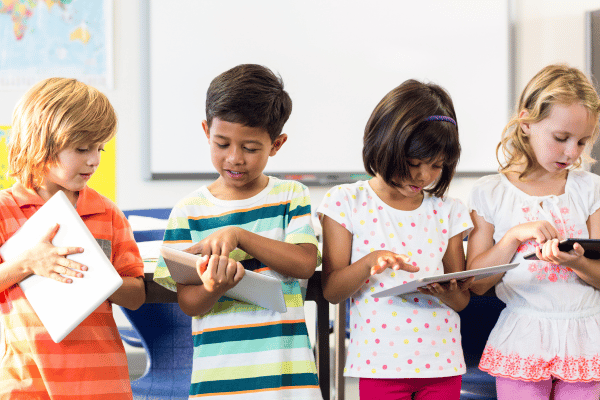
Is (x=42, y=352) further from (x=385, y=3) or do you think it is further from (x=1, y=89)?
(x=385, y=3)

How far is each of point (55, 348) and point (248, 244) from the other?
15.3 inches

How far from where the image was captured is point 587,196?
119cm

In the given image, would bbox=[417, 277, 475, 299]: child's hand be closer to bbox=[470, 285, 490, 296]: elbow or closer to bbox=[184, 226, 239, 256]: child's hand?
bbox=[470, 285, 490, 296]: elbow

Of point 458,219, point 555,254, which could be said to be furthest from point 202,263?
point 555,254

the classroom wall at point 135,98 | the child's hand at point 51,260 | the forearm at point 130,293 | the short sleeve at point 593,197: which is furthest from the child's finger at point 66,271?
the classroom wall at point 135,98

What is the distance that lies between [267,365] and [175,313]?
1.68 feet

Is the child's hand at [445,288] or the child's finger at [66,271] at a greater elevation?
the child's finger at [66,271]

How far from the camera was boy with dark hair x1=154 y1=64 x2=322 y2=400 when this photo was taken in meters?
0.96

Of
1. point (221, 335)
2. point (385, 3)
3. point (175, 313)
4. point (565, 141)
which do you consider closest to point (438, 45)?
point (385, 3)

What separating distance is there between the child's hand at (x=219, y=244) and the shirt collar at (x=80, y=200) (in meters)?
0.24

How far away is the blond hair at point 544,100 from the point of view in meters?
1.15

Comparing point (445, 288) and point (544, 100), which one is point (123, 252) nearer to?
point (445, 288)

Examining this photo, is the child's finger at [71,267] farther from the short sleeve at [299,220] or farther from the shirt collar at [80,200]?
the short sleeve at [299,220]

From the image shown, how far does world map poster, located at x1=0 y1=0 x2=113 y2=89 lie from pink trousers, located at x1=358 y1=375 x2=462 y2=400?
2.58m
